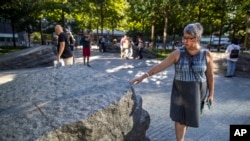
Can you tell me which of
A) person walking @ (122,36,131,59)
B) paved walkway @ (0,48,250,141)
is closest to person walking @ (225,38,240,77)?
paved walkway @ (0,48,250,141)

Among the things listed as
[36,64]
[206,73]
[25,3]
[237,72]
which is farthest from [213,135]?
[25,3]

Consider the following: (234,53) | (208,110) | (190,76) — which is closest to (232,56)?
(234,53)

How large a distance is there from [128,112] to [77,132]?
85cm

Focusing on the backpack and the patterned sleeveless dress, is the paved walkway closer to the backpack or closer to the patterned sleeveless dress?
the backpack

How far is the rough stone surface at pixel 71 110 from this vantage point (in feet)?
12.3

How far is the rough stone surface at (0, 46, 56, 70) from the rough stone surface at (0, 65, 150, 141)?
10304 mm

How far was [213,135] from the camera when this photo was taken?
18.5 feet

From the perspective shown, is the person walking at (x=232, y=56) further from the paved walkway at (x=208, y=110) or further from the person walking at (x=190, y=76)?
the person walking at (x=190, y=76)

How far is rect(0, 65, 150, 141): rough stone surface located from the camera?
3.76 m

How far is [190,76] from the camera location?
12.9 ft

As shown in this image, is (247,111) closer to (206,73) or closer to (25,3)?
Result: (206,73)

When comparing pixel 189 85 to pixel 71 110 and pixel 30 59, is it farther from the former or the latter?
pixel 30 59

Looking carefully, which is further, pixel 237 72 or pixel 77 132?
pixel 237 72

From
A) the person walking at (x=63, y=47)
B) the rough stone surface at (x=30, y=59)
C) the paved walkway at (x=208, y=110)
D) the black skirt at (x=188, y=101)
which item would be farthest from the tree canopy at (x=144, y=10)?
the black skirt at (x=188, y=101)
